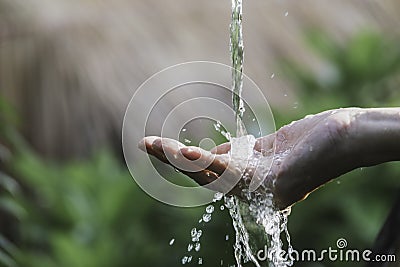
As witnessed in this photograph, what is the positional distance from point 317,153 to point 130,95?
255 centimetres

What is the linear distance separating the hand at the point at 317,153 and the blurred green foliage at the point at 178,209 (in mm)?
1223

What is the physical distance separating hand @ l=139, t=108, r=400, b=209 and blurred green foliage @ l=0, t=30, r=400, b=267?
1223mm

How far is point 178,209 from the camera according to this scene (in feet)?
10.7

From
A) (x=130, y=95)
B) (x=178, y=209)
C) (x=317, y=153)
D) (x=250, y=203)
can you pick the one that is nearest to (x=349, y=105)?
(x=178, y=209)

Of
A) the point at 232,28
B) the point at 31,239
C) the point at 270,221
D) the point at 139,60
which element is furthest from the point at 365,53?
the point at 270,221

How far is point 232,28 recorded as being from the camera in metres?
1.98

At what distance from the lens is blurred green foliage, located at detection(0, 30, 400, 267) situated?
3092 millimetres

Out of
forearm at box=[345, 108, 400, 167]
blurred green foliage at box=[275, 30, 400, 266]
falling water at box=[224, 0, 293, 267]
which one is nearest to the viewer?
forearm at box=[345, 108, 400, 167]

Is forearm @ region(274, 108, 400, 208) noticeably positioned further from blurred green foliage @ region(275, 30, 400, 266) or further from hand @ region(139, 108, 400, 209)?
blurred green foliage @ region(275, 30, 400, 266)

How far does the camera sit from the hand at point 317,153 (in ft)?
4.85

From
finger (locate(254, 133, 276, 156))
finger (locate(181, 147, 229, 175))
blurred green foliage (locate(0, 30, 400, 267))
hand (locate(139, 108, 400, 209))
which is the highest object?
blurred green foliage (locate(0, 30, 400, 267))

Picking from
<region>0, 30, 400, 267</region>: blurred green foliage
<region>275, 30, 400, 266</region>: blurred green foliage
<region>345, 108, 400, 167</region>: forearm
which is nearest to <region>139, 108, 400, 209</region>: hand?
<region>345, 108, 400, 167</region>: forearm

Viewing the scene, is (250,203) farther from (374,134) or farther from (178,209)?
(178,209)

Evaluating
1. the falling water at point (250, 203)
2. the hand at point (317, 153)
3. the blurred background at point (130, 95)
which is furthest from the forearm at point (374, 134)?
the blurred background at point (130, 95)
